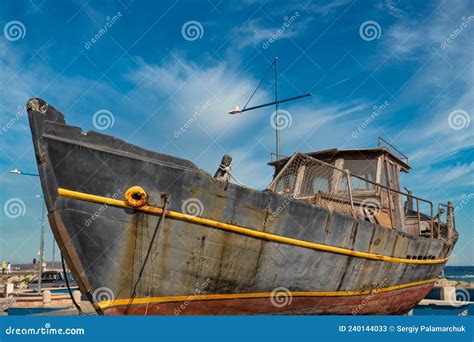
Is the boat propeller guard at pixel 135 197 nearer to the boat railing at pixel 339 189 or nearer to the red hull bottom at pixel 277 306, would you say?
the red hull bottom at pixel 277 306

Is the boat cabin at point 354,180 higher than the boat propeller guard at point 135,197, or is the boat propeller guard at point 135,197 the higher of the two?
the boat cabin at point 354,180

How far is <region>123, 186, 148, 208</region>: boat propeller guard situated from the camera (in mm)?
6680

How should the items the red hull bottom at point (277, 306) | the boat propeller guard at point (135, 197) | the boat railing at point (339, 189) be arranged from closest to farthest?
the boat propeller guard at point (135, 197) < the red hull bottom at point (277, 306) < the boat railing at point (339, 189)

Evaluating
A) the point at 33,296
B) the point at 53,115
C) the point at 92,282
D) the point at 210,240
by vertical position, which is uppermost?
the point at 53,115

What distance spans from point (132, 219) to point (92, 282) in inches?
46.8

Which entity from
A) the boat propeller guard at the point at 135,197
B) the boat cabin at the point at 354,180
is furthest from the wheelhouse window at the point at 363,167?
the boat propeller guard at the point at 135,197

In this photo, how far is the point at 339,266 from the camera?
882cm

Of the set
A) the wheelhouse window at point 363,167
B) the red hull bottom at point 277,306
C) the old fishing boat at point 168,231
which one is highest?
the wheelhouse window at point 363,167

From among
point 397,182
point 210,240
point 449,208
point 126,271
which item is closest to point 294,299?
point 210,240

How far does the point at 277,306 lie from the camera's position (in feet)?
26.2

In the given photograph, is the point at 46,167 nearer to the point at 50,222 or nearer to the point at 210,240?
the point at 50,222

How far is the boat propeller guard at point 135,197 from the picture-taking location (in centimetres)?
668

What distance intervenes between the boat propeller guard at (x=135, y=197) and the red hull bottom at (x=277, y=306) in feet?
5.38

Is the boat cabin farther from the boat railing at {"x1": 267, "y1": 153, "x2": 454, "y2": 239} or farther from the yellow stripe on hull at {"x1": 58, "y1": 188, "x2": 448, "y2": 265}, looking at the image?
the yellow stripe on hull at {"x1": 58, "y1": 188, "x2": 448, "y2": 265}
